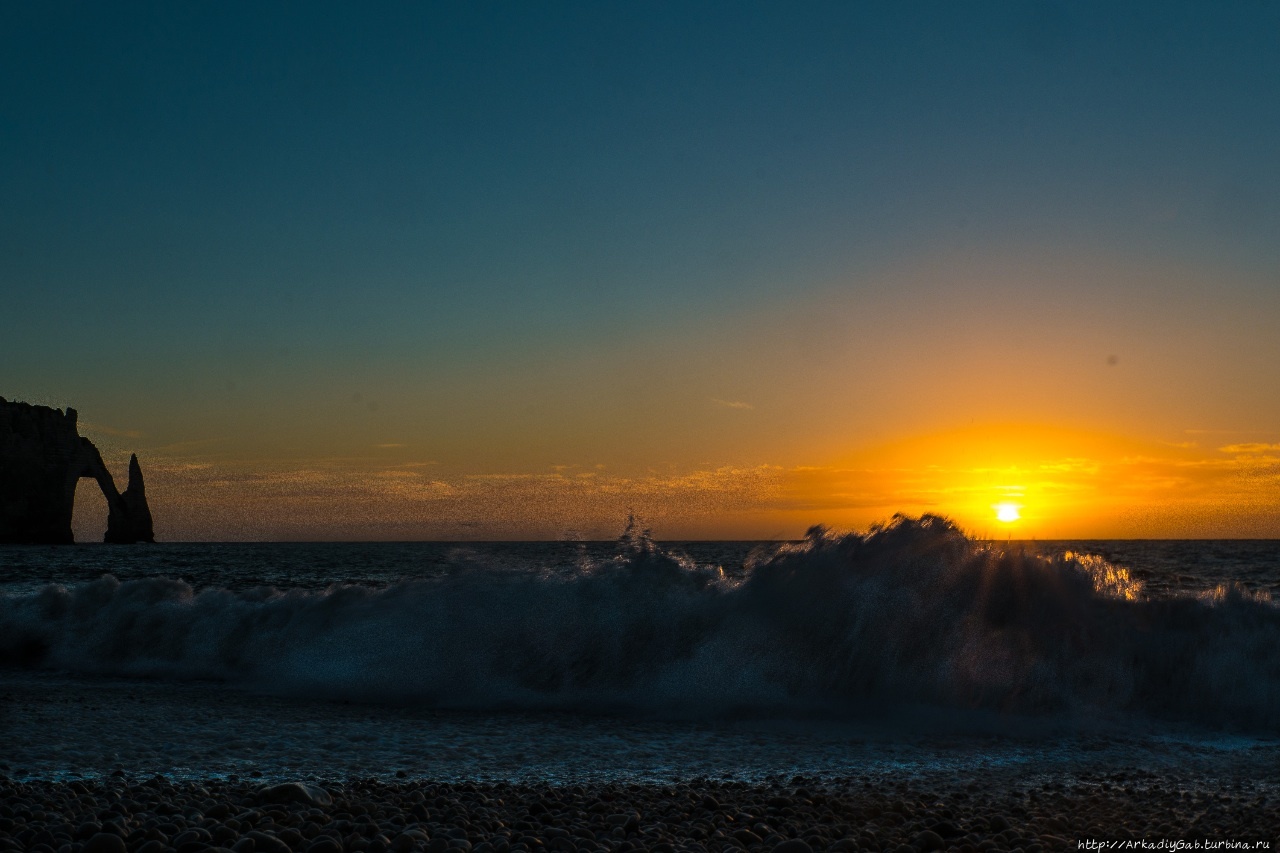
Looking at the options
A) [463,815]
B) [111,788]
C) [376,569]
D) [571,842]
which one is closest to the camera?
[571,842]

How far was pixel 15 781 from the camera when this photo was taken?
574 centimetres

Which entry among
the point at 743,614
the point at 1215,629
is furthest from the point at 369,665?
the point at 1215,629

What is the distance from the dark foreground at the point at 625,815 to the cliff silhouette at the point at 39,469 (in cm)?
7126

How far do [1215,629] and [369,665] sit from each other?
9.63 m

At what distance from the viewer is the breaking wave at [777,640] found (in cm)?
923

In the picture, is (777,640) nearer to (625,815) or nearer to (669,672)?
(669,672)

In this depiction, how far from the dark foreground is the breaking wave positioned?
123 inches

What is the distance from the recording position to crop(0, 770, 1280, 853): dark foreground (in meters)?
4.34

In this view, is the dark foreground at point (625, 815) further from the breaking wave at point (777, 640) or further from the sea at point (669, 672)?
the breaking wave at point (777, 640)

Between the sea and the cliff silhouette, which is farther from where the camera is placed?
the cliff silhouette

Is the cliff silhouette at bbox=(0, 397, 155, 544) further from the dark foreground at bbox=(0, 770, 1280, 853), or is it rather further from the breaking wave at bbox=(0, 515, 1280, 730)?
the dark foreground at bbox=(0, 770, 1280, 853)

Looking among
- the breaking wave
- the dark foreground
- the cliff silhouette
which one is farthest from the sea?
the cliff silhouette

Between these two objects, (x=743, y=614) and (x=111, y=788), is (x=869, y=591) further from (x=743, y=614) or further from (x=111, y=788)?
(x=111, y=788)

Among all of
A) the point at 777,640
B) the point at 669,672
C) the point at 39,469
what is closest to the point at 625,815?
the point at 669,672
